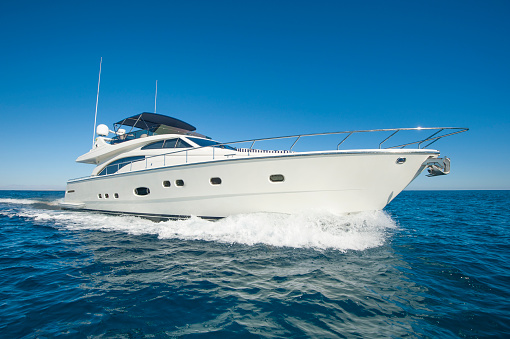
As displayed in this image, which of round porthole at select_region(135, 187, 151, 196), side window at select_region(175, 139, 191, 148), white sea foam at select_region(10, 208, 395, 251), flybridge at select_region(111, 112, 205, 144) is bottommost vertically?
white sea foam at select_region(10, 208, 395, 251)

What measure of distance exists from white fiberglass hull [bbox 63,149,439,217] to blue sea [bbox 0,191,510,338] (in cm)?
43

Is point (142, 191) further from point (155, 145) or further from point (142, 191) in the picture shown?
point (155, 145)

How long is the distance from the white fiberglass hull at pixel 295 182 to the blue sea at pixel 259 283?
17.0 inches

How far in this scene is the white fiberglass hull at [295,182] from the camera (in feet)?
18.1

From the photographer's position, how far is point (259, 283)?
11.1 ft

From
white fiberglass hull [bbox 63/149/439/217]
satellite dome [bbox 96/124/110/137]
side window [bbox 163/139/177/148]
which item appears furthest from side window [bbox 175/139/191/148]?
satellite dome [bbox 96/124/110/137]

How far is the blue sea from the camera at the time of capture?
2424 mm

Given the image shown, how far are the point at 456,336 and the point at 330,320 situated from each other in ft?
4.05

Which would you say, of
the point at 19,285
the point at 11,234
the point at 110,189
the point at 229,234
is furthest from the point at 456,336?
the point at 110,189

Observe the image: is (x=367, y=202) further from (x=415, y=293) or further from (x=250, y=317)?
(x=250, y=317)

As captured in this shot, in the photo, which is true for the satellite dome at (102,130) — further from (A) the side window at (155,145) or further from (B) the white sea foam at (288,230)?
(B) the white sea foam at (288,230)

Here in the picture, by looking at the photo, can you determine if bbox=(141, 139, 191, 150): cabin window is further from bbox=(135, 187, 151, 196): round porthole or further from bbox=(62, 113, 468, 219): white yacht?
bbox=(135, 187, 151, 196): round porthole

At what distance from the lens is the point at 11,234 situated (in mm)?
6676

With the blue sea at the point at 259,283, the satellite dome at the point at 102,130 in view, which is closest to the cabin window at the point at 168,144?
the blue sea at the point at 259,283
